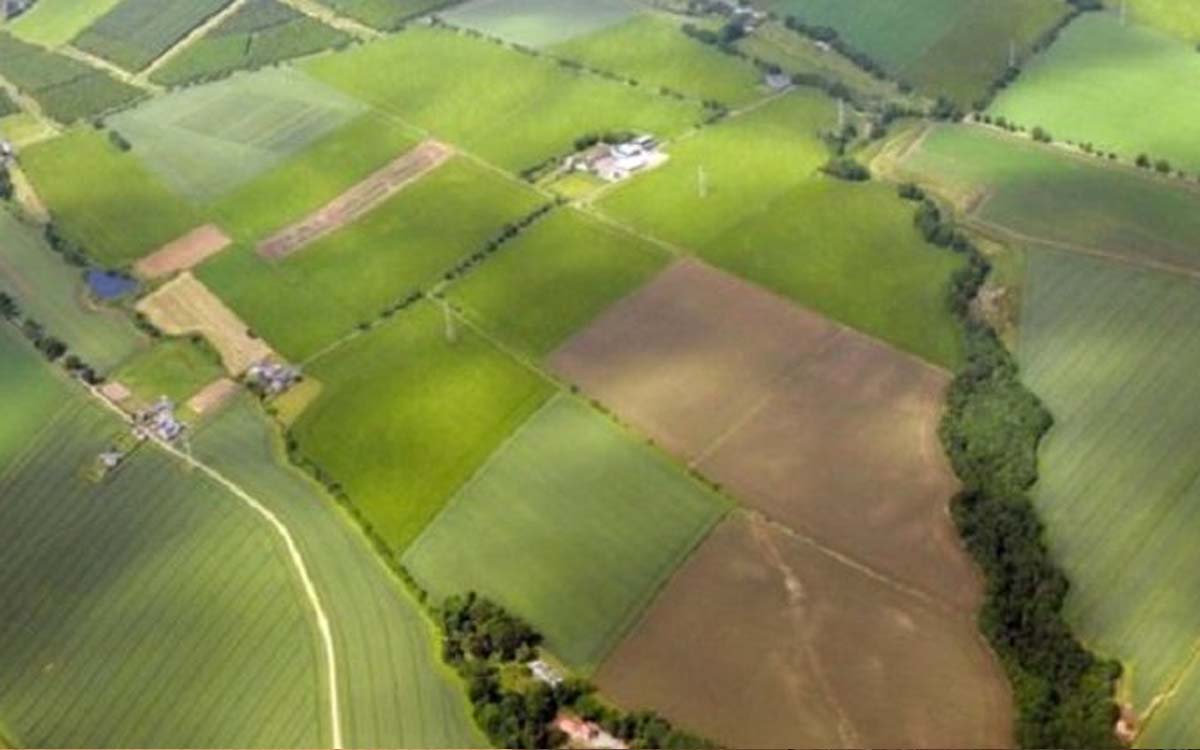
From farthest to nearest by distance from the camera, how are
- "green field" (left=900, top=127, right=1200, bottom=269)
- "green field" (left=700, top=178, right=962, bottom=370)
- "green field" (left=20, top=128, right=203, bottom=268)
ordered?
"green field" (left=20, top=128, right=203, bottom=268) → "green field" (left=900, top=127, right=1200, bottom=269) → "green field" (left=700, top=178, right=962, bottom=370)

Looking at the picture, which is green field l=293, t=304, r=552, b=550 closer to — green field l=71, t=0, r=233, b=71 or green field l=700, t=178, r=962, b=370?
green field l=700, t=178, r=962, b=370

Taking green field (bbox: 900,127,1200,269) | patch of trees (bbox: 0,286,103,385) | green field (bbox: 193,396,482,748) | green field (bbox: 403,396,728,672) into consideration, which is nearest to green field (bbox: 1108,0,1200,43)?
green field (bbox: 900,127,1200,269)

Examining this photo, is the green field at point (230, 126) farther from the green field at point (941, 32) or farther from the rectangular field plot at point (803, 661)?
the rectangular field plot at point (803, 661)

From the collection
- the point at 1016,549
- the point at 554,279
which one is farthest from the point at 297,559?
the point at 1016,549

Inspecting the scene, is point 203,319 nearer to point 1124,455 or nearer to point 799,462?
point 799,462

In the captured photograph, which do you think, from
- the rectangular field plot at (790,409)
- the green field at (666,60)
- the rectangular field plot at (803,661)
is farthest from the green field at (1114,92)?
the rectangular field plot at (803,661)

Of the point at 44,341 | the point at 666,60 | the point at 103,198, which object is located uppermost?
the point at 666,60
